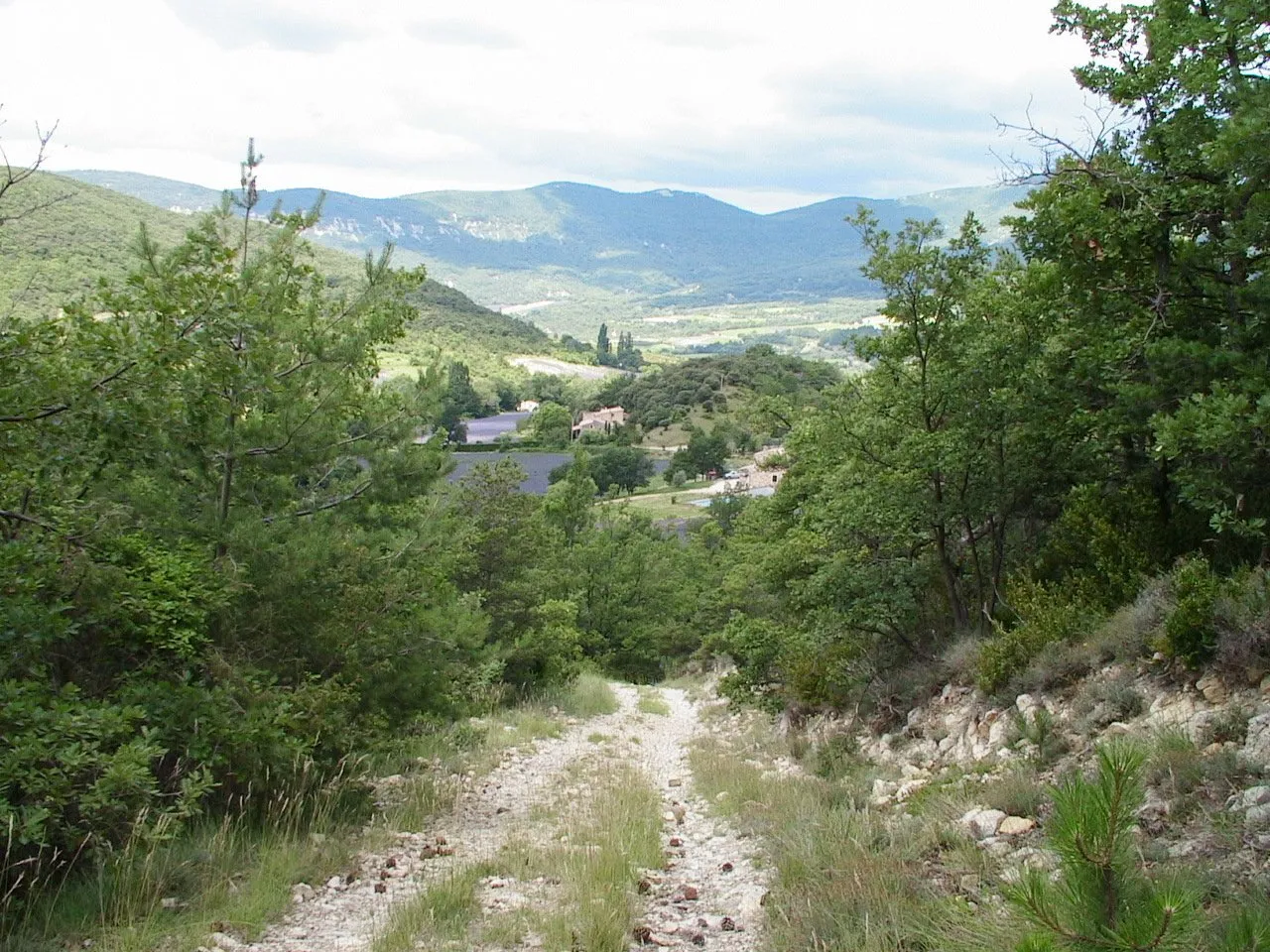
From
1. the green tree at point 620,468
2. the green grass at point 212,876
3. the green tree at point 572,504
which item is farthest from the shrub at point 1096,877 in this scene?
the green tree at point 620,468

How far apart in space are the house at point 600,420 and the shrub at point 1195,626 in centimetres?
11172

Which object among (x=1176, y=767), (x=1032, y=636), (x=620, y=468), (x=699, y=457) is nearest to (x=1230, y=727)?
(x=1176, y=767)

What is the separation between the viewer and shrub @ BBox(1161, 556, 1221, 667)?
266 inches

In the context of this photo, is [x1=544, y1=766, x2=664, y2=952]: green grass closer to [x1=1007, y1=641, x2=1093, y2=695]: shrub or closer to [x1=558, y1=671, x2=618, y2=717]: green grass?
[x1=1007, y1=641, x2=1093, y2=695]: shrub

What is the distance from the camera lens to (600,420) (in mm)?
126438

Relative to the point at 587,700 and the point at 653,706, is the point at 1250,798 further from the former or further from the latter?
the point at 653,706

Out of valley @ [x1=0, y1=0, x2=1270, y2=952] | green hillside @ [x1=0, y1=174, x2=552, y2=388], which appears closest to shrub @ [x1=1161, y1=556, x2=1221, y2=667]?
valley @ [x1=0, y1=0, x2=1270, y2=952]

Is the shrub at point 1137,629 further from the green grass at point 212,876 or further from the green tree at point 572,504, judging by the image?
the green tree at point 572,504

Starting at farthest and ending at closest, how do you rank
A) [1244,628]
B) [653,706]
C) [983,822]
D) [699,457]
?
[699,457] < [653,706] < [1244,628] < [983,822]

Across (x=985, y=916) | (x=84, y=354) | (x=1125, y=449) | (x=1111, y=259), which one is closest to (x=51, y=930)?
(x=84, y=354)

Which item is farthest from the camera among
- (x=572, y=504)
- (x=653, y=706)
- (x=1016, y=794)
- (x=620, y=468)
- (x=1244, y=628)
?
(x=620, y=468)

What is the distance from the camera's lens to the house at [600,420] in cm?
12119

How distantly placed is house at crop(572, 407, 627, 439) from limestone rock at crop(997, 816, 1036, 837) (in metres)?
113

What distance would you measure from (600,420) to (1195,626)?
120 meters
